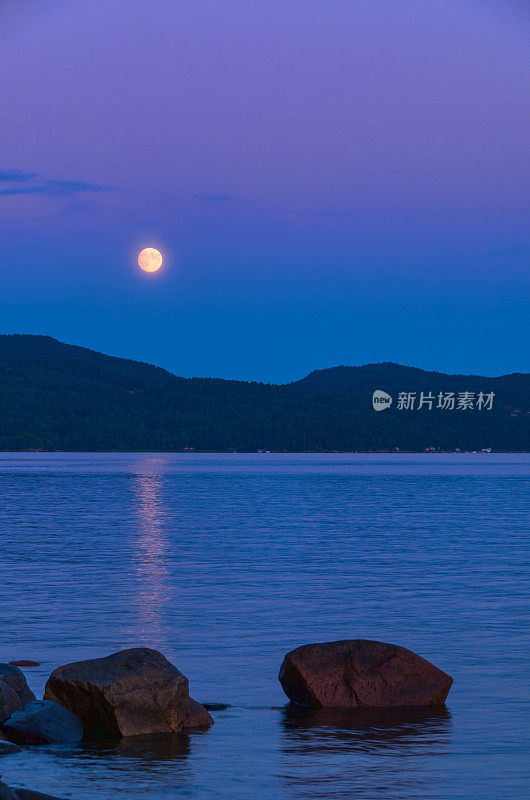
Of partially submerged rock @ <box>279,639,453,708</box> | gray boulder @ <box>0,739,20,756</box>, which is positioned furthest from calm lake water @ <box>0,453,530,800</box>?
partially submerged rock @ <box>279,639,453,708</box>

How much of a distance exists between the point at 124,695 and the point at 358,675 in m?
4.23

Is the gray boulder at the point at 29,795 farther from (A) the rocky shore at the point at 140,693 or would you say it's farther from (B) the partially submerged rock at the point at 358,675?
(B) the partially submerged rock at the point at 358,675

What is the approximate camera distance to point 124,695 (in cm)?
1723

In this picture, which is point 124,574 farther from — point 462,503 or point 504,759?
point 462,503

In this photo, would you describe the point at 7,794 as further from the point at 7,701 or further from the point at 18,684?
the point at 18,684

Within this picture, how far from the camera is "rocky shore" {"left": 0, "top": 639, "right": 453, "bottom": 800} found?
56.2 ft

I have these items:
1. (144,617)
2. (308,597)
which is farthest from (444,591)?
(144,617)

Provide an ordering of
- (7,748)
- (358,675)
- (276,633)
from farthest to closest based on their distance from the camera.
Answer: (276,633)
(358,675)
(7,748)

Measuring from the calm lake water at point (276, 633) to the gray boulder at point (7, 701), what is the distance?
1066 mm

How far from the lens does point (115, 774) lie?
15344mm

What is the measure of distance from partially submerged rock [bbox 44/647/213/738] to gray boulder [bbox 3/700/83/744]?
324mm

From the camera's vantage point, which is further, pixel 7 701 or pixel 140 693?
pixel 7 701

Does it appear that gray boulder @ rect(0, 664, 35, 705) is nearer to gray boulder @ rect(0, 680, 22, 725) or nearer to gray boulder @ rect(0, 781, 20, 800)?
gray boulder @ rect(0, 680, 22, 725)

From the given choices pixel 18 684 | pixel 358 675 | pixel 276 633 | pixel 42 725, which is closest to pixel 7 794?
pixel 42 725
